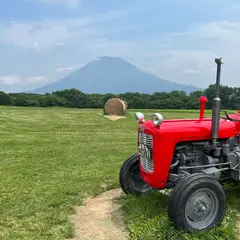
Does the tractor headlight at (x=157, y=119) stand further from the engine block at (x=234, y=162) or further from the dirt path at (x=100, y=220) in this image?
the dirt path at (x=100, y=220)

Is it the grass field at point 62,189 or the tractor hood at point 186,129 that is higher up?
the tractor hood at point 186,129

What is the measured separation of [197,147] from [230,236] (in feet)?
3.77

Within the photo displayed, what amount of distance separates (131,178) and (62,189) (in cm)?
120

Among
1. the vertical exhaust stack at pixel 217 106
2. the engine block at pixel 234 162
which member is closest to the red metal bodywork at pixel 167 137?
A: the vertical exhaust stack at pixel 217 106

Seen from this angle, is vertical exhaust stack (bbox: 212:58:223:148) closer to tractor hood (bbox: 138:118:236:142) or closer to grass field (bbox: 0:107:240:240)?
tractor hood (bbox: 138:118:236:142)

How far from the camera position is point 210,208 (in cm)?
405

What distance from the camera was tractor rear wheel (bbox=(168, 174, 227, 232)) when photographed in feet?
12.4

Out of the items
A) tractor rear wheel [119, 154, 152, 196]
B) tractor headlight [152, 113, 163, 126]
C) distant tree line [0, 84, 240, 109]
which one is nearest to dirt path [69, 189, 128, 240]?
tractor rear wheel [119, 154, 152, 196]

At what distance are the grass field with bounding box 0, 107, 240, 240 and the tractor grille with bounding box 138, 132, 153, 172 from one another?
59 centimetres

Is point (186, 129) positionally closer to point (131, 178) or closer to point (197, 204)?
point (197, 204)

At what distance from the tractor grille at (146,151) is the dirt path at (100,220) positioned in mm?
746

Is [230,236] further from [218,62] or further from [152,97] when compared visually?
[152,97]

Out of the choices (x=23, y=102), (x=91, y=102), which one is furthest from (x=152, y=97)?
(x=23, y=102)

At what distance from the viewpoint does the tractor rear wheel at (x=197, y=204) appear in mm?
3779
